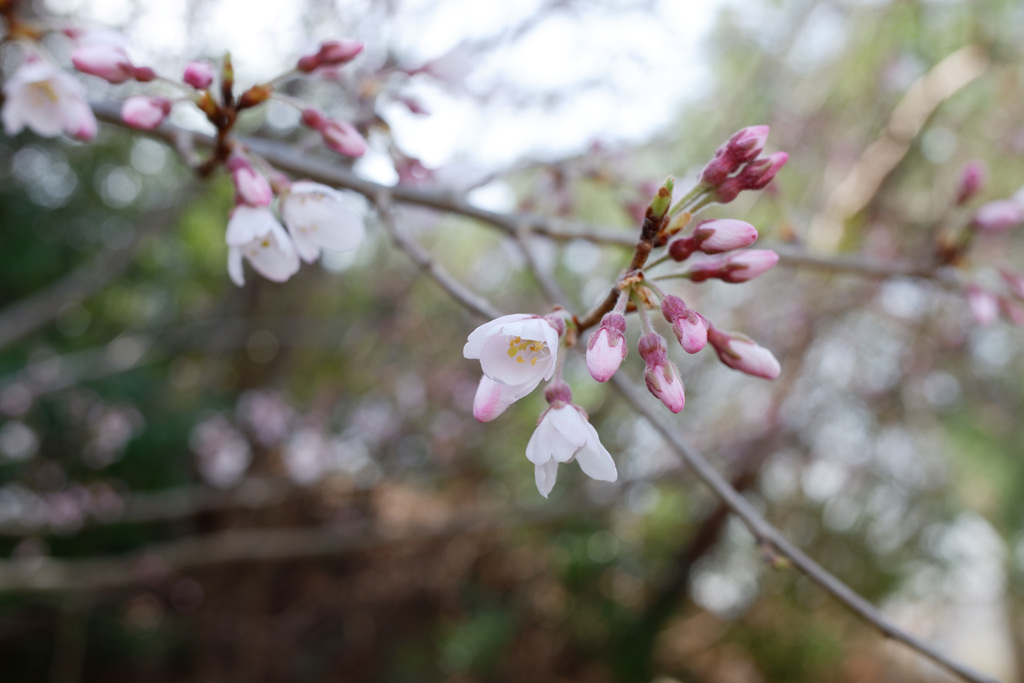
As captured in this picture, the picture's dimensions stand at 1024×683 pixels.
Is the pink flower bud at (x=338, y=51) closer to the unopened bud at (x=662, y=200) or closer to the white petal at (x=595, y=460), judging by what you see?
the unopened bud at (x=662, y=200)

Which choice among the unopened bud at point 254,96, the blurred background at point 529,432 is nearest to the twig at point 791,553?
the unopened bud at point 254,96

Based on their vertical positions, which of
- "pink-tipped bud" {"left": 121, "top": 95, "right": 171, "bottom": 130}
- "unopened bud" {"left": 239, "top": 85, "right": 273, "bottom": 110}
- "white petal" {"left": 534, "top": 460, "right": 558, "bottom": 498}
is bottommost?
"white petal" {"left": 534, "top": 460, "right": 558, "bottom": 498}

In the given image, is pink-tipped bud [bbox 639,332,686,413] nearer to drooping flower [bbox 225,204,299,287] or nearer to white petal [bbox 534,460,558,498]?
white petal [bbox 534,460,558,498]

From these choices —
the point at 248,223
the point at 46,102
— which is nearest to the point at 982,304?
the point at 248,223

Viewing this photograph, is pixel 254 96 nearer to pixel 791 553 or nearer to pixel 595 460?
pixel 595 460

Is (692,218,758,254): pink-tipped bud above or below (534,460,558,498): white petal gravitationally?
above

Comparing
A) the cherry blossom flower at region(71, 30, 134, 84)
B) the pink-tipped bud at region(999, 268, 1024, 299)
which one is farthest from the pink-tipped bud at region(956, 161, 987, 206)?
the cherry blossom flower at region(71, 30, 134, 84)
